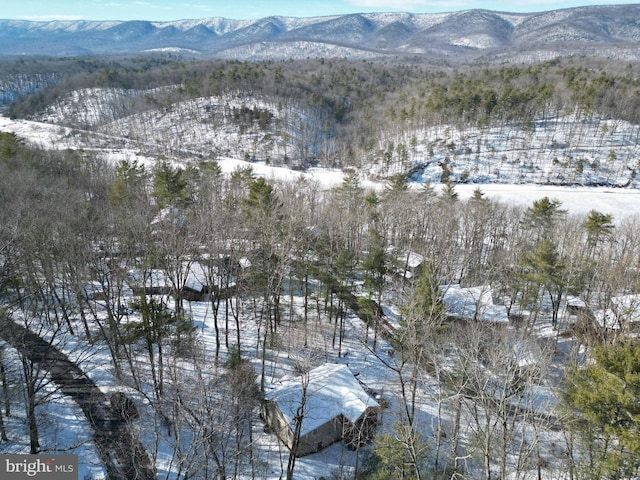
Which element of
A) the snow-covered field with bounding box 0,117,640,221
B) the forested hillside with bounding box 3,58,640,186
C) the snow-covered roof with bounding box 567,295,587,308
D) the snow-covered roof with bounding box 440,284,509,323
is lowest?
the snow-covered roof with bounding box 567,295,587,308

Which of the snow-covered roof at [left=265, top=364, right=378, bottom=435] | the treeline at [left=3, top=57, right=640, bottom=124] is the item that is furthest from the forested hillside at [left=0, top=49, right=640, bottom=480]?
the treeline at [left=3, top=57, right=640, bottom=124]

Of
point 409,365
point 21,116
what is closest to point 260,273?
point 409,365

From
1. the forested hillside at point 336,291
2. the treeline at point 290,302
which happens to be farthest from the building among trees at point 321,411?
the treeline at point 290,302

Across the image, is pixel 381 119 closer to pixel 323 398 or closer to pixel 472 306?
pixel 472 306

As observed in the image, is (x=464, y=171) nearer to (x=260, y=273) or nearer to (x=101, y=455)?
(x=260, y=273)

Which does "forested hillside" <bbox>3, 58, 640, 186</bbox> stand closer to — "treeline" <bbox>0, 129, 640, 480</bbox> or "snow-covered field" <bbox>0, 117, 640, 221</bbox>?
"snow-covered field" <bbox>0, 117, 640, 221</bbox>

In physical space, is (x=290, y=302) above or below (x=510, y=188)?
below

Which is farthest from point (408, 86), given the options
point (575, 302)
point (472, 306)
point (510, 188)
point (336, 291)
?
point (336, 291)

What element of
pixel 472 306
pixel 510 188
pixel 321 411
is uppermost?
pixel 510 188
